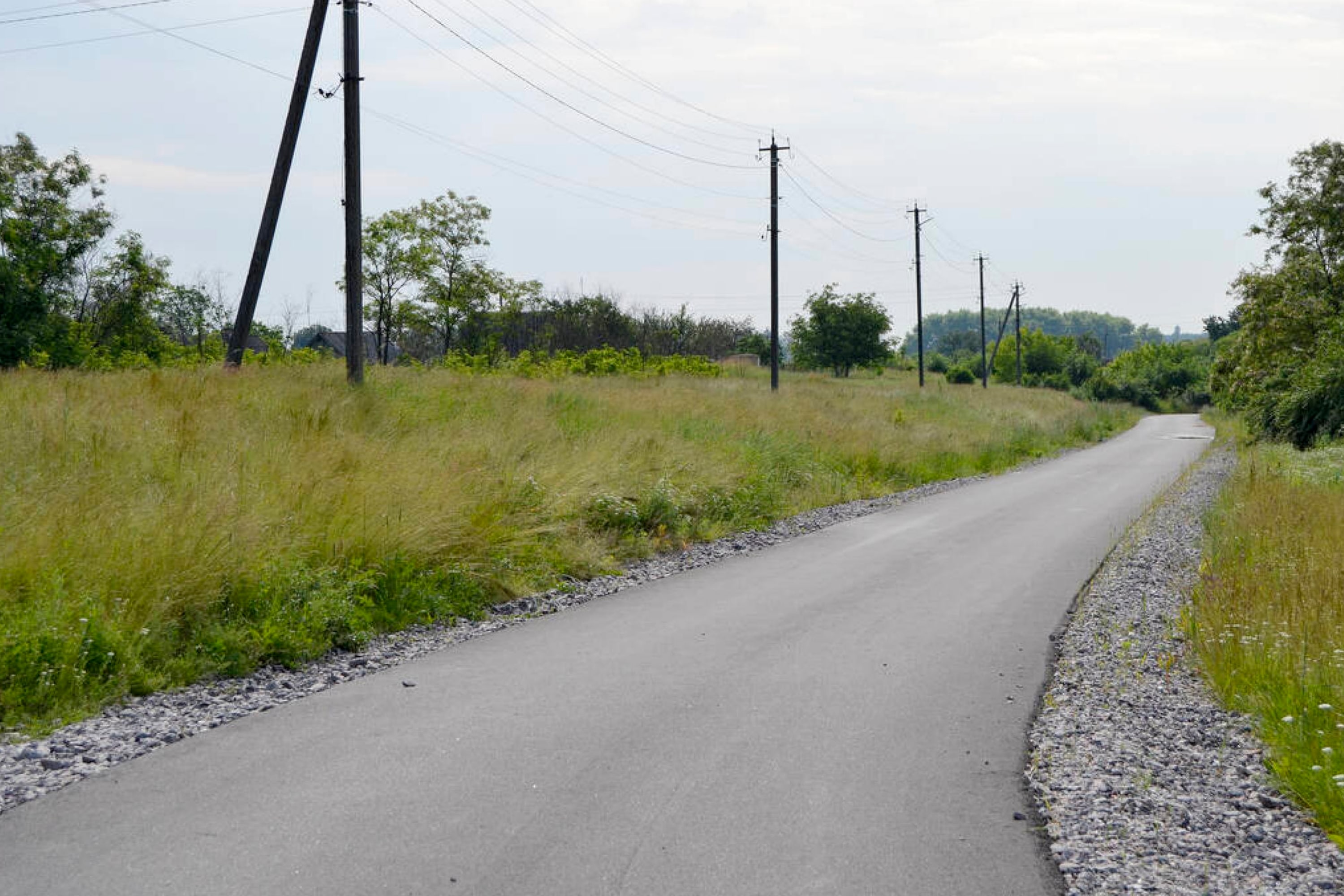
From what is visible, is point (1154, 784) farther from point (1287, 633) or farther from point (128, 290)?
point (128, 290)

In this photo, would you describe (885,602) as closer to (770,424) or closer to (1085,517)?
(1085,517)

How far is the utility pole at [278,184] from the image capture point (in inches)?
696

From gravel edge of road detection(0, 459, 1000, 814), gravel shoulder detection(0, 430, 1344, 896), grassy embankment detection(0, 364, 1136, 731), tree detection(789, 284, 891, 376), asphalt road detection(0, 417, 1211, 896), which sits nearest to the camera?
asphalt road detection(0, 417, 1211, 896)

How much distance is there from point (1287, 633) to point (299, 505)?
26.3 feet

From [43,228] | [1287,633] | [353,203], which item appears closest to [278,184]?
[353,203]

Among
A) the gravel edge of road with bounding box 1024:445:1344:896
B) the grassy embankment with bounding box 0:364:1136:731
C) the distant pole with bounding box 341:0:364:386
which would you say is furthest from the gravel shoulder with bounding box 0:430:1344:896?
the distant pole with bounding box 341:0:364:386

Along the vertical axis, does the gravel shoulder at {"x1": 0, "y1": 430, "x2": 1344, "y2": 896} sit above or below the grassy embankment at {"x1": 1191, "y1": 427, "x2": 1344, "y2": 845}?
below

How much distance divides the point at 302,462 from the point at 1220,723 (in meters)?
8.62

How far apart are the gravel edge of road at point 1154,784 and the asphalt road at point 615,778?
20 centimetres

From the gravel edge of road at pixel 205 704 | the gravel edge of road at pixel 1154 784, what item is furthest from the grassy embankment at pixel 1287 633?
the gravel edge of road at pixel 205 704

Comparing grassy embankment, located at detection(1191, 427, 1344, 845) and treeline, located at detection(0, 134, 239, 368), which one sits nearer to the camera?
grassy embankment, located at detection(1191, 427, 1344, 845)

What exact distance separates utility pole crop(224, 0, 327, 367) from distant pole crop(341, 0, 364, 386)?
30.5 inches

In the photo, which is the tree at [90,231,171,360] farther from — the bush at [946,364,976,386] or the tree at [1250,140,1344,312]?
the bush at [946,364,976,386]

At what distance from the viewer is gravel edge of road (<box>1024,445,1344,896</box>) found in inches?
171
